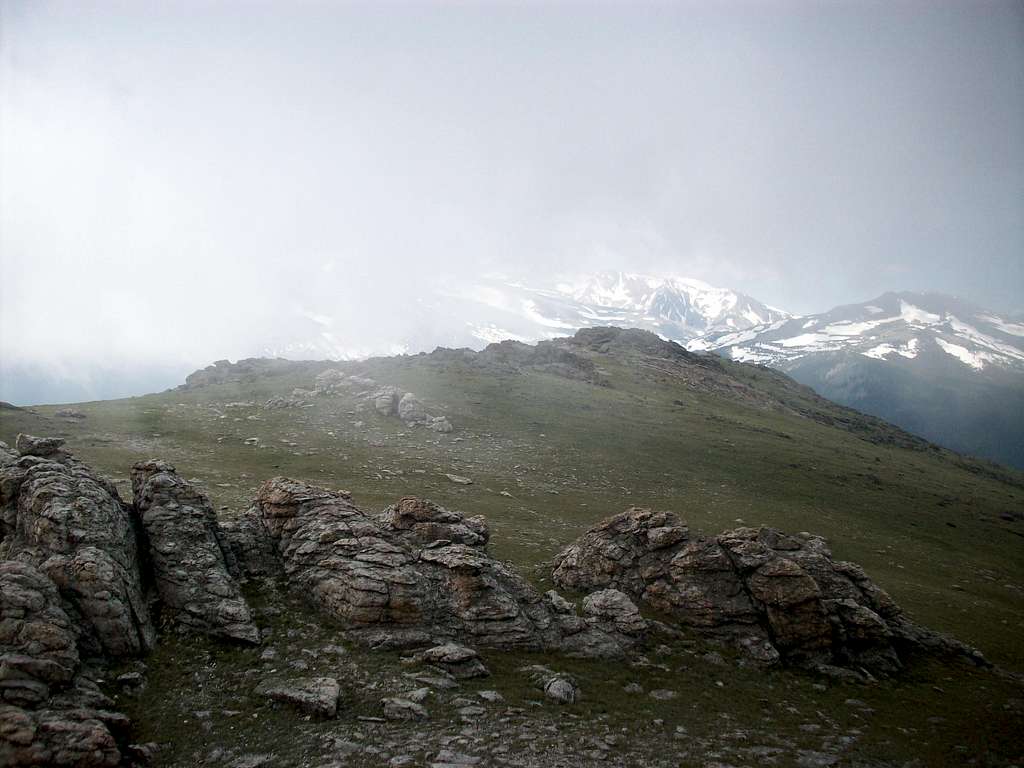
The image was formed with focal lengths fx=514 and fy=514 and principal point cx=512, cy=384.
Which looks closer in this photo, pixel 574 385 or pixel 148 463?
pixel 148 463

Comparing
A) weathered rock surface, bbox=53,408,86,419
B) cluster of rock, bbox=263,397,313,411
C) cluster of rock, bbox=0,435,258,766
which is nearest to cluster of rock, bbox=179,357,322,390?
cluster of rock, bbox=263,397,313,411

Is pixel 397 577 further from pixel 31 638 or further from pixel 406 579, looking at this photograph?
pixel 31 638

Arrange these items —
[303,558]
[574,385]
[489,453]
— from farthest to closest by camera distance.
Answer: [574,385] < [489,453] < [303,558]

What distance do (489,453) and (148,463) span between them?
124 feet

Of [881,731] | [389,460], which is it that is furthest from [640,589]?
[389,460]

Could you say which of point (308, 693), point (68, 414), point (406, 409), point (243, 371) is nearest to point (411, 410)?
point (406, 409)

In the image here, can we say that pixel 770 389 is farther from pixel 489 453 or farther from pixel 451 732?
pixel 451 732

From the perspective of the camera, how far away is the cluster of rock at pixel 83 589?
1117 centimetres

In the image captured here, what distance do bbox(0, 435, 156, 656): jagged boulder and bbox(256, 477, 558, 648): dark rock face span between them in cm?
532

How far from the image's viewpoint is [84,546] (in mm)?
15773

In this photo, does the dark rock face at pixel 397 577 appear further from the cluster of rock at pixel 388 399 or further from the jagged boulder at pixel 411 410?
the jagged boulder at pixel 411 410

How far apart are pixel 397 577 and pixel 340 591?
2.03m

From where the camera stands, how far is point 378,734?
13.5m

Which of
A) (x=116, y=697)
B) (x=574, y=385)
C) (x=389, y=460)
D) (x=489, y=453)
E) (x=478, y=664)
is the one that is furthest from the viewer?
(x=574, y=385)
